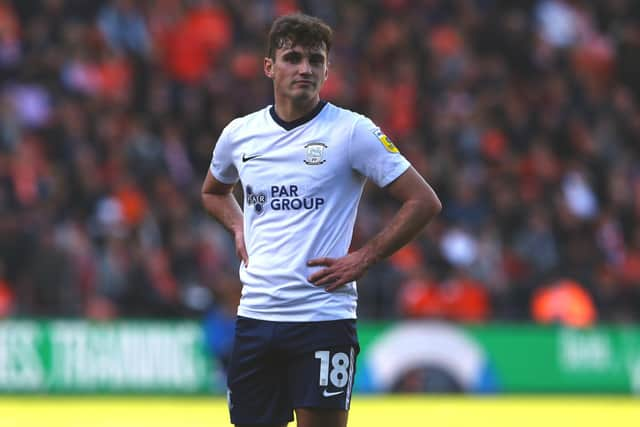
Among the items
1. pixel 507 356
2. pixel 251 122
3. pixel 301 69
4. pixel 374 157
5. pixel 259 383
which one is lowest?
pixel 507 356

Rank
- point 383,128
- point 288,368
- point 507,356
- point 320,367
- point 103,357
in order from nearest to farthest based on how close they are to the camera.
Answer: point 320,367
point 288,368
point 103,357
point 507,356
point 383,128

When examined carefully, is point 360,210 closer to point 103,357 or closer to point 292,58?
point 103,357

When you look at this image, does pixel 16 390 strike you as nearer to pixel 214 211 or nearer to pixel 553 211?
pixel 553 211

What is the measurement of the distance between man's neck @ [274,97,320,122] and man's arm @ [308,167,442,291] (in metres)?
0.46

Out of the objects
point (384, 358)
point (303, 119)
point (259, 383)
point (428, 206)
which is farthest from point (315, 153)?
point (384, 358)

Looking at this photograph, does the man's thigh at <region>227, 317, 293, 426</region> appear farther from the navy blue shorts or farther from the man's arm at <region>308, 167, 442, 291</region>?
the man's arm at <region>308, 167, 442, 291</region>

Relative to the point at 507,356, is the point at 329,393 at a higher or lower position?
higher

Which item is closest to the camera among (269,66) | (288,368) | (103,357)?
(288,368)

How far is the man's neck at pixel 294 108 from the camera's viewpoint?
5.66 m

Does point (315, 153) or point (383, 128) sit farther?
point (383, 128)

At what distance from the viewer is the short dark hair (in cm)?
558

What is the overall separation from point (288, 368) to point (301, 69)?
118 centimetres

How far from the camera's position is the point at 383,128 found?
17.5m

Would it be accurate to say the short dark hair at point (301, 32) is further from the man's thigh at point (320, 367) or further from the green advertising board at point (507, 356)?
the green advertising board at point (507, 356)
